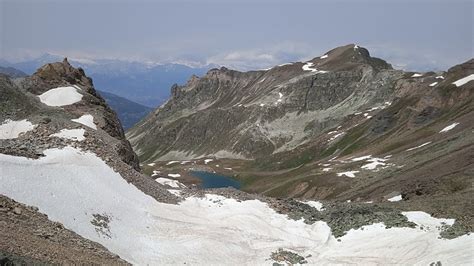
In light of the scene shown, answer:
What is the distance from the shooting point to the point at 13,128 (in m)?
51.9

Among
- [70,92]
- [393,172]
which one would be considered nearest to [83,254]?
[70,92]

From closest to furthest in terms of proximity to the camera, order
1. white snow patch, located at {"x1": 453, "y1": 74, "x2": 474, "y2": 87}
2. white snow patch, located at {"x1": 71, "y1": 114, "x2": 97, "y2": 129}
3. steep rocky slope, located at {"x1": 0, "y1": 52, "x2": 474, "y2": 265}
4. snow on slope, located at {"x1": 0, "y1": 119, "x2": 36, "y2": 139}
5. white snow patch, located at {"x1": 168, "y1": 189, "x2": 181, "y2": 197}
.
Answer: steep rocky slope, located at {"x1": 0, "y1": 52, "x2": 474, "y2": 265} → white snow patch, located at {"x1": 168, "y1": 189, "x2": 181, "y2": 197} → snow on slope, located at {"x1": 0, "y1": 119, "x2": 36, "y2": 139} → white snow patch, located at {"x1": 71, "y1": 114, "x2": 97, "y2": 129} → white snow patch, located at {"x1": 453, "y1": 74, "x2": 474, "y2": 87}

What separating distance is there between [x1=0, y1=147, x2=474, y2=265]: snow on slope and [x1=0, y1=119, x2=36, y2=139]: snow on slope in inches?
502

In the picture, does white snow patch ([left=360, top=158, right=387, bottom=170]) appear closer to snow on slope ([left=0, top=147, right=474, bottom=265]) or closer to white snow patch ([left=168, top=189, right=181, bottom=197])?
white snow patch ([left=168, top=189, right=181, bottom=197])

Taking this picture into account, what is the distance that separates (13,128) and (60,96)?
686 inches

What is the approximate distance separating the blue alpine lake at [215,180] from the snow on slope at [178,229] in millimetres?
109531

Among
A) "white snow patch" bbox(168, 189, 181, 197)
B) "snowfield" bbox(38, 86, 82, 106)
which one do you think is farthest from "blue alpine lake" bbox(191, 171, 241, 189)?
"white snow patch" bbox(168, 189, 181, 197)

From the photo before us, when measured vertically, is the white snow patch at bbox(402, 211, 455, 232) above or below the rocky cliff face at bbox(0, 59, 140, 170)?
above

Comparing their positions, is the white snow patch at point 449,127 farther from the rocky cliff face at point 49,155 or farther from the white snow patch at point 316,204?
the rocky cliff face at point 49,155

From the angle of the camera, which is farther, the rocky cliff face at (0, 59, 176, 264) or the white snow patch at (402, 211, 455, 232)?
the white snow patch at (402, 211, 455, 232)

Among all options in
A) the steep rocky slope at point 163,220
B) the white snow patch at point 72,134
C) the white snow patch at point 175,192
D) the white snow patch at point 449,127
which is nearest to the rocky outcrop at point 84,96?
the white snow patch at point 72,134

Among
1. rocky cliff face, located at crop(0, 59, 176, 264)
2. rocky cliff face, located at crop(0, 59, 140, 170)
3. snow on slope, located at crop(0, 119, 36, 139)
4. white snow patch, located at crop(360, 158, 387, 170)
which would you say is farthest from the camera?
white snow patch, located at crop(360, 158, 387, 170)

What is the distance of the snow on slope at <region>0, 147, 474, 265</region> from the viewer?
30.1m

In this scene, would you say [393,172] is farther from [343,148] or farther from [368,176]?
[343,148]
